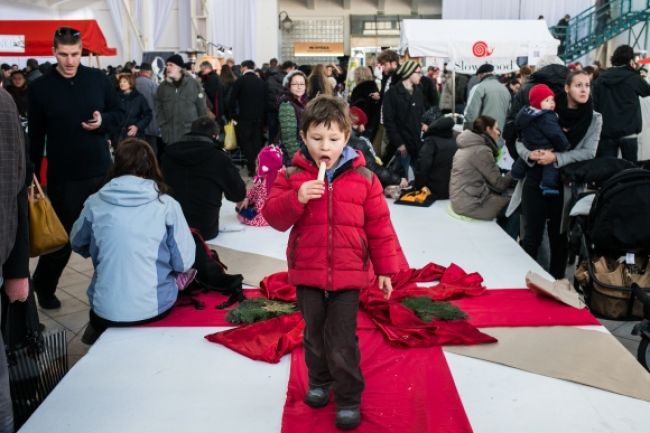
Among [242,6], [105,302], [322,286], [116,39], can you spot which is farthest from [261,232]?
[242,6]

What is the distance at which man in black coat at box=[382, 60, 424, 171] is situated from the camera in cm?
762

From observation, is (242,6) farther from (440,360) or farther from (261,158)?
(440,360)

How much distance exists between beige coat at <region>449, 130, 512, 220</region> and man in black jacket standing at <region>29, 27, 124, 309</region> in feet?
11.1

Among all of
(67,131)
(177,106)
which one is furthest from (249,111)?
(67,131)

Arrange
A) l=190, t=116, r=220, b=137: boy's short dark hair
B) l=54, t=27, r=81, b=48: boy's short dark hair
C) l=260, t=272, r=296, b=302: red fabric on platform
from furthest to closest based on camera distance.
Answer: l=190, t=116, r=220, b=137: boy's short dark hair → l=260, t=272, r=296, b=302: red fabric on platform → l=54, t=27, r=81, b=48: boy's short dark hair

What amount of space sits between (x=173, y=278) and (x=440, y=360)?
1.61 metres

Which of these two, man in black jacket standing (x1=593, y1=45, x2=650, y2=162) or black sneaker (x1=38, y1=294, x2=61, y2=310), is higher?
man in black jacket standing (x1=593, y1=45, x2=650, y2=162)

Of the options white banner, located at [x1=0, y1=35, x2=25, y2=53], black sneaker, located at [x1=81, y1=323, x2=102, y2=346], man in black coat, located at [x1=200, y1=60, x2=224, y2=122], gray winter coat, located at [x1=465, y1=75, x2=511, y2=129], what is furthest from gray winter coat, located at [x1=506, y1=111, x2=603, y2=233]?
white banner, located at [x1=0, y1=35, x2=25, y2=53]

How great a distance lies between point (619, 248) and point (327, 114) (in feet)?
6.60

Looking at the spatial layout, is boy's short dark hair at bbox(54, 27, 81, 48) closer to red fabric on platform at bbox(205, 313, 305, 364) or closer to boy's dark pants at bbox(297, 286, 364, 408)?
red fabric on platform at bbox(205, 313, 305, 364)

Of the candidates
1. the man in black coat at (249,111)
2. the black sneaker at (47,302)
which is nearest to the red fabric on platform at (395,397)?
the black sneaker at (47,302)

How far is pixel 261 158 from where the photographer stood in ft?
21.8

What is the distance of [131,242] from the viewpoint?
3.67 m

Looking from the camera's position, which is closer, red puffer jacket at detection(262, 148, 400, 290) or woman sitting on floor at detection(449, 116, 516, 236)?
red puffer jacket at detection(262, 148, 400, 290)
